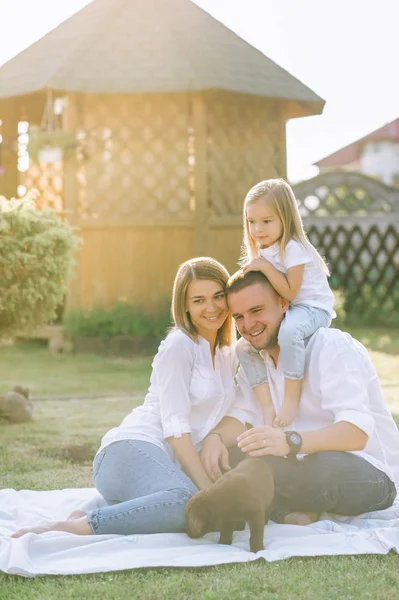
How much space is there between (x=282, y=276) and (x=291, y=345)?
0.44m

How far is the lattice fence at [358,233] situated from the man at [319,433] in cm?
945

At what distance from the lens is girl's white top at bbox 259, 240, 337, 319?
428cm

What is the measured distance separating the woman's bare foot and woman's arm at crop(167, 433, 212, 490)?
1.55ft

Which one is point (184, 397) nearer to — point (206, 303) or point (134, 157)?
point (206, 303)

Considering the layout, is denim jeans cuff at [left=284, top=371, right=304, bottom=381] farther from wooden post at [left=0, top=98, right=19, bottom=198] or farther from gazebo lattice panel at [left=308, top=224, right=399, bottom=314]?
gazebo lattice panel at [left=308, top=224, right=399, bottom=314]

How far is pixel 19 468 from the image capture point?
208 inches

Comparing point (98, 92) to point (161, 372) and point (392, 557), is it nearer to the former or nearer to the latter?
point (161, 372)

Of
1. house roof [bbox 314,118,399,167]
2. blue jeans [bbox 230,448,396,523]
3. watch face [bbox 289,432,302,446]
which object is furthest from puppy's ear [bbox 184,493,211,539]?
house roof [bbox 314,118,399,167]

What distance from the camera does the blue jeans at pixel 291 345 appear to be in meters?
3.85

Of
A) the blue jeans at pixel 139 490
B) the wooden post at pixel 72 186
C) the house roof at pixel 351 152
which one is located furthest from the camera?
Result: the house roof at pixel 351 152

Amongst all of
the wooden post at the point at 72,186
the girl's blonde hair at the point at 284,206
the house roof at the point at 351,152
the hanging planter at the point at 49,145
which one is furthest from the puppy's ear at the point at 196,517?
the house roof at the point at 351,152

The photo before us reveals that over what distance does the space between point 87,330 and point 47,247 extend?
3.90 metres

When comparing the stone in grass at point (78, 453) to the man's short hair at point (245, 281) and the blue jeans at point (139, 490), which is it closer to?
the blue jeans at point (139, 490)

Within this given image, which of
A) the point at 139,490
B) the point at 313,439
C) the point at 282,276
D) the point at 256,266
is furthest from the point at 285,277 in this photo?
the point at 139,490
